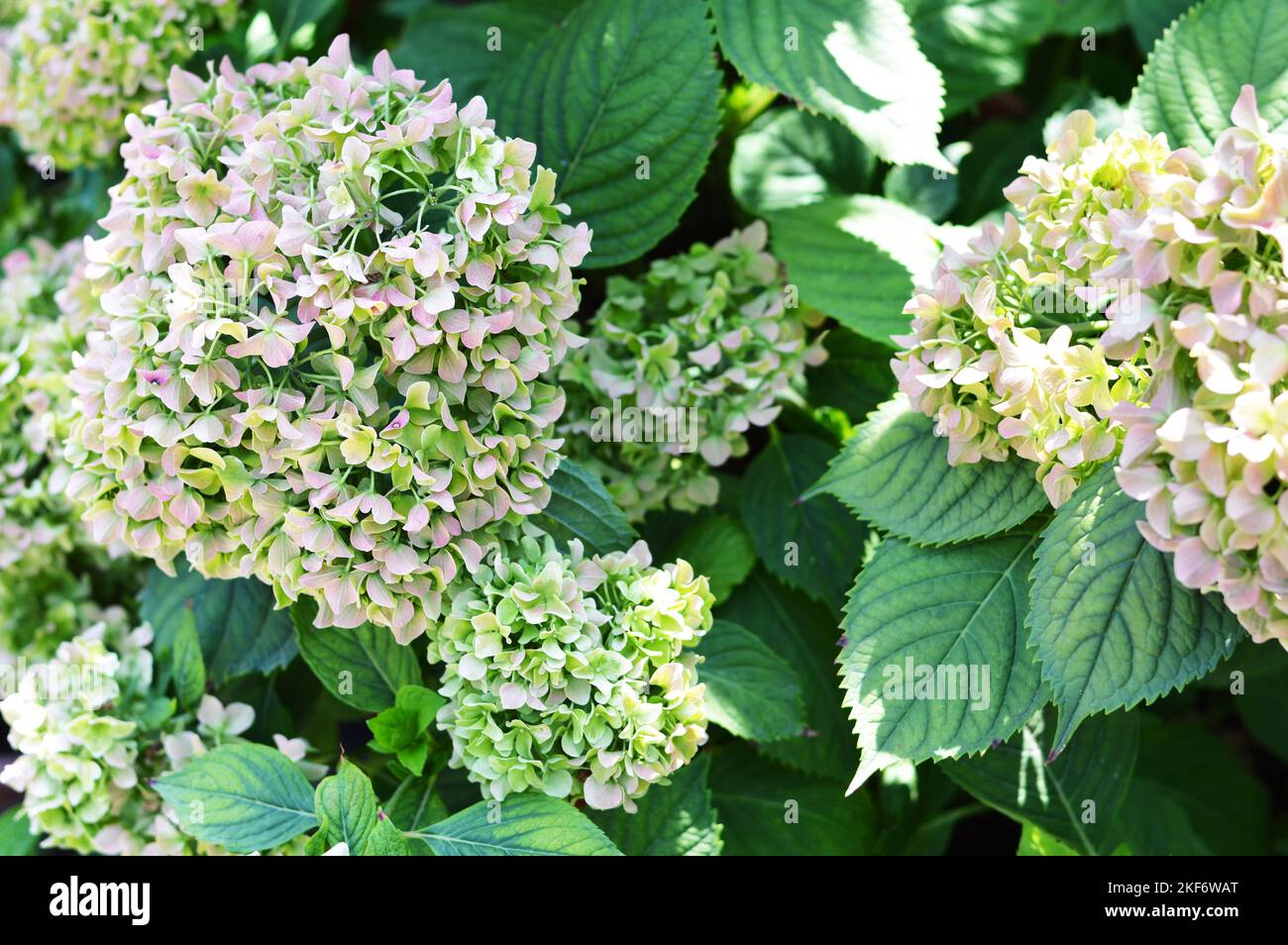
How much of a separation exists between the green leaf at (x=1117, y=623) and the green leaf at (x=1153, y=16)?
72 centimetres

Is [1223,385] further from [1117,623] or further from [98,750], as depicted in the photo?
[98,750]

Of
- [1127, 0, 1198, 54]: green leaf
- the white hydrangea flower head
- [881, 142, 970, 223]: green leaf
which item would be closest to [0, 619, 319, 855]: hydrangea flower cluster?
the white hydrangea flower head

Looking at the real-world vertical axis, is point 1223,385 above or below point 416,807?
above

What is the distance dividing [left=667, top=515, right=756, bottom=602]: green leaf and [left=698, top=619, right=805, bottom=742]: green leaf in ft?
0.20

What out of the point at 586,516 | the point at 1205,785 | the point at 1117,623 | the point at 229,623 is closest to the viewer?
the point at 1117,623

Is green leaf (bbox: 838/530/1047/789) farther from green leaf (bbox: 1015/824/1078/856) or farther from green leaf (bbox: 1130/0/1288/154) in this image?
green leaf (bbox: 1130/0/1288/154)

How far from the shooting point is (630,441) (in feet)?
3.56

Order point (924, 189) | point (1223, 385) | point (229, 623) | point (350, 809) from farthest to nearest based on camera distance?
point (924, 189), point (229, 623), point (350, 809), point (1223, 385)

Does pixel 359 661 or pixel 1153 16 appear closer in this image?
pixel 359 661

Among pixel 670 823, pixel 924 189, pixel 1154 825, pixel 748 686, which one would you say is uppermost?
pixel 924 189

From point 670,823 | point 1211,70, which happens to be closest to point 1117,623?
point 670,823

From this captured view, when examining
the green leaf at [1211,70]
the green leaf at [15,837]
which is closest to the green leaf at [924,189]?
the green leaf at [1211,70]

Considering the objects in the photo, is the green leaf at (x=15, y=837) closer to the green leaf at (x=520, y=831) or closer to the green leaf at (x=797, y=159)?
the green leaf at (x=520, y=831)

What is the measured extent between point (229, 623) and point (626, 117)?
0.63m
